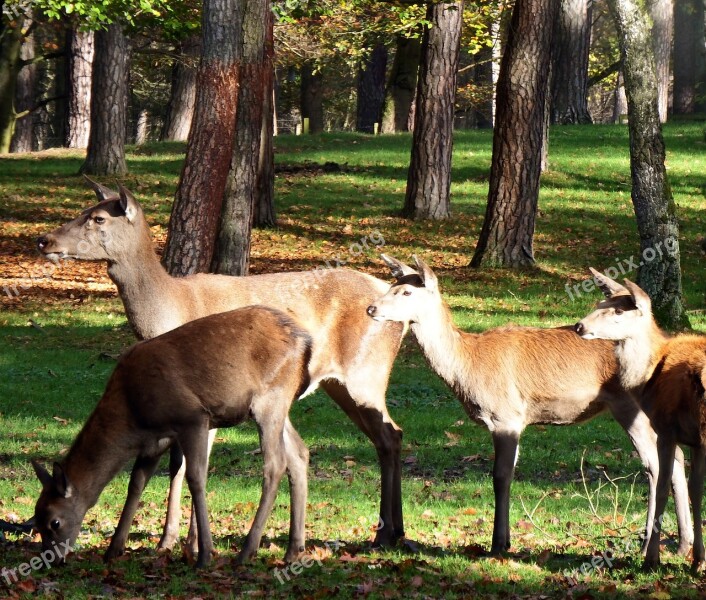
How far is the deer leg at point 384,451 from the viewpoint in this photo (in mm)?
8203

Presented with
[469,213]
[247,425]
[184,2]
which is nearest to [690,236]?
[469,213]

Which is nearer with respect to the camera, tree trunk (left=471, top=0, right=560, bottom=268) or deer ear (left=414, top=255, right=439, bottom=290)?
deer ear (left=414, top=255, right=439, bottom=290)

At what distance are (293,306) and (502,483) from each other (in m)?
2.11

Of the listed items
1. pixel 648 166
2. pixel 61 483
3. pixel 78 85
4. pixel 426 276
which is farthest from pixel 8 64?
pixel 61 483

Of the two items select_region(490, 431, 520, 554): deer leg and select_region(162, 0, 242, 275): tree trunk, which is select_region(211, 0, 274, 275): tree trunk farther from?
select_region(490, 431, 520, 554): deer leg

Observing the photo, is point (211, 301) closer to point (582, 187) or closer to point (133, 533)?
point (133, 533)

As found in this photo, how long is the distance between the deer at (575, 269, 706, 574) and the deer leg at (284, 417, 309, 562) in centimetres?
Answer: 228

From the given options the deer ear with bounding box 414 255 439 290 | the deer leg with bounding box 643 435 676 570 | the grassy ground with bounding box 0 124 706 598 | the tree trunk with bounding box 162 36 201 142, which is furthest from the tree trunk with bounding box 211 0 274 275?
the tree trunk with bounding box 162 36 201 142

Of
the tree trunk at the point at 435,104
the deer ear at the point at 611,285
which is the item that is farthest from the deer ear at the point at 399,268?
the tree trunk at the point at 435,104

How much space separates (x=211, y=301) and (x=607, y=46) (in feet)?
172

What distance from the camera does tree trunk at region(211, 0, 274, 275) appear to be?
16.6 m

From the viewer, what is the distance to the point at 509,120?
20.2m

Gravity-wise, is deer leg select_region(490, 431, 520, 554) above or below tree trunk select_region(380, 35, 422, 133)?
below

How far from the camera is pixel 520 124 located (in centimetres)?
2011
